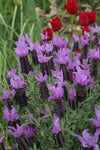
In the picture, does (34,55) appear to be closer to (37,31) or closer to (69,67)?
(69,67)

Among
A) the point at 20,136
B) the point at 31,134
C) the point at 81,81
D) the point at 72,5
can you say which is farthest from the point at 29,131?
the point at 72,5

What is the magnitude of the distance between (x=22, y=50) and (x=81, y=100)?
1.35 ft

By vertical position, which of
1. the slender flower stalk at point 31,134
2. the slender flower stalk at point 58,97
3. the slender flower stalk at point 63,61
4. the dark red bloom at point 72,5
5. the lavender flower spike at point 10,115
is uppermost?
the dark red bloom at point 72,5

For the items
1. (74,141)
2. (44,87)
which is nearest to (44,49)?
(44,87)

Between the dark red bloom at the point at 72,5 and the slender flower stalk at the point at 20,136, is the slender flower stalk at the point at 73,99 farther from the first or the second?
the dark red bloom at the point at 72,5

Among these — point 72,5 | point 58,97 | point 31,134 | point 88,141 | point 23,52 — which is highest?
point 72,5

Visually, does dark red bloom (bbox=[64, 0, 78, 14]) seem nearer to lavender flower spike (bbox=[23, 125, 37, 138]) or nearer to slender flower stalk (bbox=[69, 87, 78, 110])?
slender flower stalk (bbox=[69, 87, 78, 110])

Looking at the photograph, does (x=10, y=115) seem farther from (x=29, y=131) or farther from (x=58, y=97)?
(x=58, y=97)

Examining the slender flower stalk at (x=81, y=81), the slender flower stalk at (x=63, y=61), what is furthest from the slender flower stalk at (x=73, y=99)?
the slender flower stalk at (x=63, y=61)

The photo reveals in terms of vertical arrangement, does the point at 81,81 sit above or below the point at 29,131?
above

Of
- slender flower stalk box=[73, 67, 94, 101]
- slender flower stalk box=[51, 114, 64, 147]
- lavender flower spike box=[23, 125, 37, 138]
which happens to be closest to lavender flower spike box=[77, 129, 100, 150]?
slender flower stalk box=[51, 114, 64, 147]

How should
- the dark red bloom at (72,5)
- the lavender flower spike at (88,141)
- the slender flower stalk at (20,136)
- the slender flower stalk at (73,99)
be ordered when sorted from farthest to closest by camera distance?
1. the dark red bloom at (72,5)
2. the slender flower stalk at (73,99)
3. the slender flower stalk at (20,136)
4. the lavender flower spike at (88,141)

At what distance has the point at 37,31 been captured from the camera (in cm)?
263

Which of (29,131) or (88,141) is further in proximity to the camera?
(29,131)
